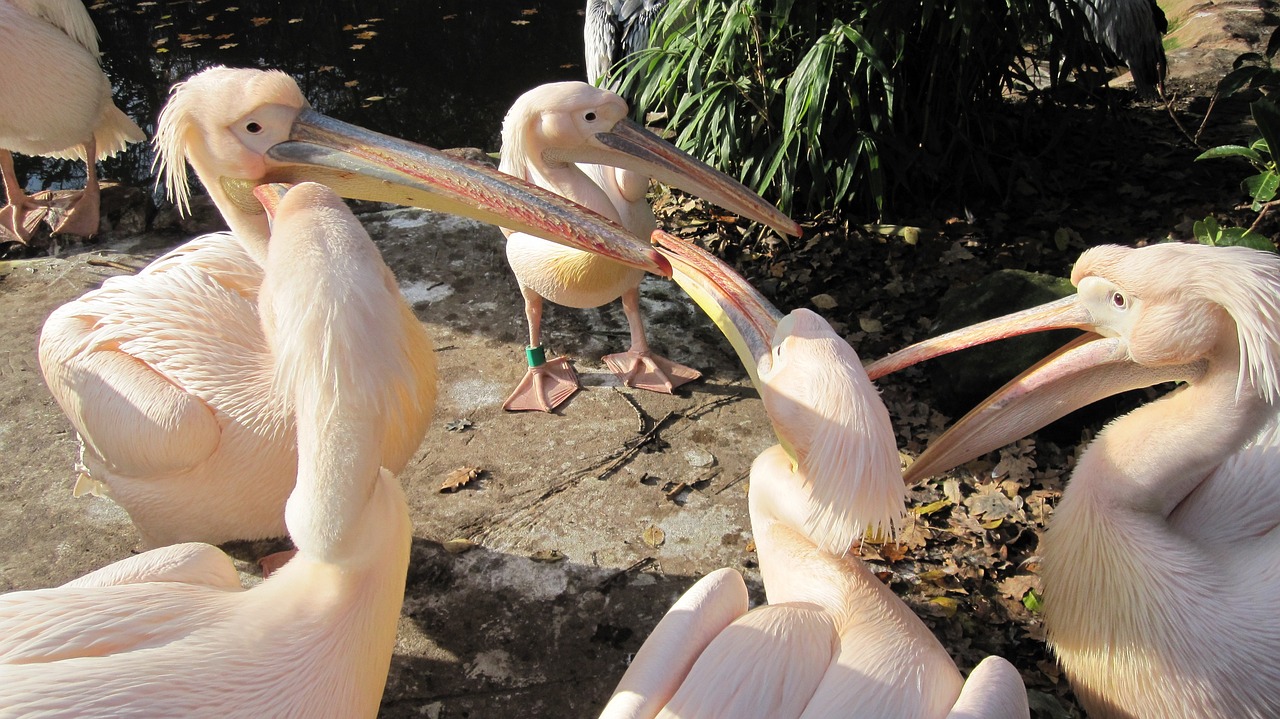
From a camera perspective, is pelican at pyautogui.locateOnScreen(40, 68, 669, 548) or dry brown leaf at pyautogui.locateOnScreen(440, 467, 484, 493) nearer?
pelican at pyautogui.locateOnScreen(40, 68, 669, 548)

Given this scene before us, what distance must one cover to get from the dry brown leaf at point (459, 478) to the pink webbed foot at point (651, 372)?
0.73 m

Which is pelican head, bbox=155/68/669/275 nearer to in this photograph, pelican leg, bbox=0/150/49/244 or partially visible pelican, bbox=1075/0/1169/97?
pelican leg, bbox=0/150/49/244

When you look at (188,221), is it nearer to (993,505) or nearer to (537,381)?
(537,381)

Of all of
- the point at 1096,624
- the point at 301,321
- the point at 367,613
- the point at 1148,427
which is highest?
the point at 301,321

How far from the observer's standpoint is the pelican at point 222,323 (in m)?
1.86

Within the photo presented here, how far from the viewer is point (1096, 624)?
6.57ft

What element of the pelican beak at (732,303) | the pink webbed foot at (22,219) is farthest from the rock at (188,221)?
the pelican beak at (732,303)

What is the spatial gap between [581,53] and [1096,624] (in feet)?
19.3

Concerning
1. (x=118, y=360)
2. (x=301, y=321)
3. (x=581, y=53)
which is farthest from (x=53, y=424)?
(x=581, y=53)

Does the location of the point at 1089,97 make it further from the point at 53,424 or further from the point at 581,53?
the point at 53,424

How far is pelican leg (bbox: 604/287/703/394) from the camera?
345 centimetres

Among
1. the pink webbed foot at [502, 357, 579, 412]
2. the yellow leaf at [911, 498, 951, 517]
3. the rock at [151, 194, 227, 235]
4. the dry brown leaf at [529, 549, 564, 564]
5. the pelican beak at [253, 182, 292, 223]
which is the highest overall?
the pelican beak at [253, 182, 292, 223]

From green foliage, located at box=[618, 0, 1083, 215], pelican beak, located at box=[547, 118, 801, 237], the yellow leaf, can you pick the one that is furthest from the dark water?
the yellow leaf

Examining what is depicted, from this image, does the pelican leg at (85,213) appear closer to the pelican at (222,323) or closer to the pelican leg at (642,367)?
the pelican at (222,323)
